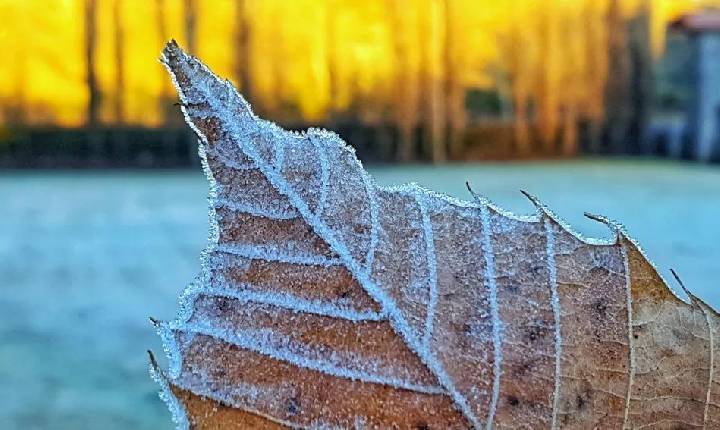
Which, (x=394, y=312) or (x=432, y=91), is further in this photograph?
(x=432, y=91)

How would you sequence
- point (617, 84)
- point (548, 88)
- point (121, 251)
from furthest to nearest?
point (617, 84)
point (548, 88)
point (121, 251)

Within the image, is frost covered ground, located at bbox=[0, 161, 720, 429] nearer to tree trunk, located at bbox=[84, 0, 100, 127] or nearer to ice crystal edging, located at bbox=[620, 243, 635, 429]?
ice crystal edging, located at bbox=[620, 243, 635, 429]

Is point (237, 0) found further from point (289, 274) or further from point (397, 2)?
point (289, 274)

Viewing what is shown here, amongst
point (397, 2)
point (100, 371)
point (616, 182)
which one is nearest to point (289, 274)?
point (100, 371)

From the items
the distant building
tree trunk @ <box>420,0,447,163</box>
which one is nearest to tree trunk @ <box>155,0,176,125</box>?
tree trunk @ <box>420,0,447,163</box>

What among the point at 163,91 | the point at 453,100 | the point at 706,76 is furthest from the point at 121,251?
the point at 706,76

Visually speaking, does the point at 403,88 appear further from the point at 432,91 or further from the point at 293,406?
the point at 293,406
